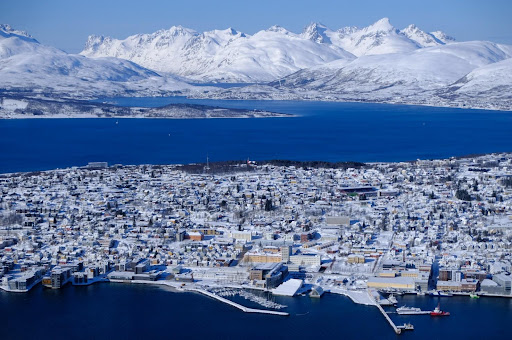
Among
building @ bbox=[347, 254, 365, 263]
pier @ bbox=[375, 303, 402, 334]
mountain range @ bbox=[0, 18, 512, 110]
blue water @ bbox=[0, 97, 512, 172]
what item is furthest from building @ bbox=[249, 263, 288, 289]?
mountain range @ bbox=[0, 18, 512, 110]

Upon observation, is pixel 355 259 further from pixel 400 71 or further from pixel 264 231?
pixel 400 71

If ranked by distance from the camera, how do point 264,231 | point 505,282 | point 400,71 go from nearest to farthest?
point 505,282 < point 264,231 < point 400,71

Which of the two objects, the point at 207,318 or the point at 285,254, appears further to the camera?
the point at 285,254

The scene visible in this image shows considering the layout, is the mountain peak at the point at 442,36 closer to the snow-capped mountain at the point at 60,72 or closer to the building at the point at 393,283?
the snow-capped mountain at the point at 60,72


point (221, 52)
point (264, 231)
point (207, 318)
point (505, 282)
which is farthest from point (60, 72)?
point (505, 282)

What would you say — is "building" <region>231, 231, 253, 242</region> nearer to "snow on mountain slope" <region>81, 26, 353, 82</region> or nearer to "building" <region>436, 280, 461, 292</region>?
"building" <region>436, 280, 461, 292</region>

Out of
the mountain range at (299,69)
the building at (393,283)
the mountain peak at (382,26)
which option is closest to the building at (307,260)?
the building at (393,283)

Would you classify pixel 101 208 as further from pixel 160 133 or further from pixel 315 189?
pixel 160 133
